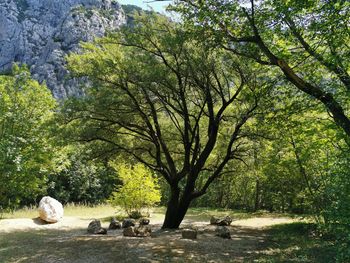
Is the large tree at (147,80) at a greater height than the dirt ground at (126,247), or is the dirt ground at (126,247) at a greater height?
the large tree at (147,80)

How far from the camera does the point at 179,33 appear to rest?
10.6 m

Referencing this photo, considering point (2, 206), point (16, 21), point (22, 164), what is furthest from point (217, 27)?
point (16, 21)

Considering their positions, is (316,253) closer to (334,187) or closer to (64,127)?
(334,187)

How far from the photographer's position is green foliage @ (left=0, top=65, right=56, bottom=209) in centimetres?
1555

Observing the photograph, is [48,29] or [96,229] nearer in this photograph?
[96,229]

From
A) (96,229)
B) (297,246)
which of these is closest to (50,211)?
(96,229)

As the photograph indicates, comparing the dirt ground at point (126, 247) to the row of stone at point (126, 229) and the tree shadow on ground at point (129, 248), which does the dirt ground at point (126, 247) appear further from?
the row of stone at point (126, 229)

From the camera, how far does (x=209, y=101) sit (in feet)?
40.2

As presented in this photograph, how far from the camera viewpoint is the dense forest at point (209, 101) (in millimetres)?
7633

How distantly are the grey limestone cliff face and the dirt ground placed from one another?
185ft

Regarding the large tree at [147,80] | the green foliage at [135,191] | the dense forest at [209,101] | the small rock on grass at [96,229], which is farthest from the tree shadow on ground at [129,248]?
the green foliage at [135,191]

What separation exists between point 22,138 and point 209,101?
938 cm

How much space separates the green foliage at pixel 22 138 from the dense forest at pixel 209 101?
2.1 inches

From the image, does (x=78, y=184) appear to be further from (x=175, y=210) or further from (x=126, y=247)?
(x=126, y=247)
